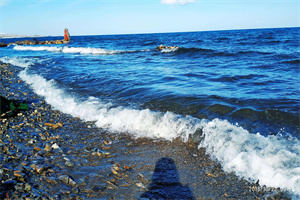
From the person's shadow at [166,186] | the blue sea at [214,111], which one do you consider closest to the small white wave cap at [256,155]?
the blue sea at [214,111]

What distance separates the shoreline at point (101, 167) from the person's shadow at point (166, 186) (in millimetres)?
15

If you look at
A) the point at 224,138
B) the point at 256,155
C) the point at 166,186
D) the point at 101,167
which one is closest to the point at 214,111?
the point at 224,138

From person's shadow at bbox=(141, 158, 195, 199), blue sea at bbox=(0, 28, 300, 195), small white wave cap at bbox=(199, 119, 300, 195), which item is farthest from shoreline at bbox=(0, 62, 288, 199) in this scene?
blue sea at bbox=(0, 28, 300, 195)

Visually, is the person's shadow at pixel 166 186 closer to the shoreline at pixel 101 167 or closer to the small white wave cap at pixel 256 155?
the shoreline at pixel 101 167

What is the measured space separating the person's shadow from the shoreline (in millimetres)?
15

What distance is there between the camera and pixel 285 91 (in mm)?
7461

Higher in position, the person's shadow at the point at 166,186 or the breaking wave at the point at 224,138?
the breaking wave at the point at 224,138

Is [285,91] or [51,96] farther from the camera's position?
[51,96]

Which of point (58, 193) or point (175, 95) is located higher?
point (175, 95)

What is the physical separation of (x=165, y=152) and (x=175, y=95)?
3459mm

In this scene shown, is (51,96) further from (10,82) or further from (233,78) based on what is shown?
(233,78)

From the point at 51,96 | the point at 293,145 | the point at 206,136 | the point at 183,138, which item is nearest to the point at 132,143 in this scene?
the point at 183,138

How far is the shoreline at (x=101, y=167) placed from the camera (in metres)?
2.91

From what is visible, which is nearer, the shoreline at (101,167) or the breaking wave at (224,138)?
the shoreline at (101,167)
